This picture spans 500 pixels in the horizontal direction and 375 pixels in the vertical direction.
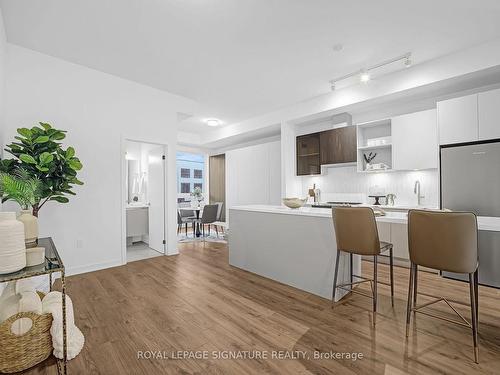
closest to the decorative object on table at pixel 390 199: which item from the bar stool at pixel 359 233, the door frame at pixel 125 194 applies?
the bar stool at pixel 359 233

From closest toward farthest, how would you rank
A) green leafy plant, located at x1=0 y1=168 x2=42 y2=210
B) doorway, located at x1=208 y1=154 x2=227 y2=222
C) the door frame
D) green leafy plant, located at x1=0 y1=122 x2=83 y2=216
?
green leafy plant, located at x1=0 y1=168 x2=42 y2=210, green leafy plant, located at x1=0 y1=122 x2=83 y2=216, the door frame, doorway, located at x1=208 y1=154 x2=227 y2=222

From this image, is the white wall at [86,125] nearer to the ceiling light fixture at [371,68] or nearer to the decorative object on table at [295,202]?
the decorative object on table at [295,202]

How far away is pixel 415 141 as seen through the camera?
3832 millimetres

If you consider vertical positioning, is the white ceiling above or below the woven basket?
above

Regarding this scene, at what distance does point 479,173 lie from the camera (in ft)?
10.2

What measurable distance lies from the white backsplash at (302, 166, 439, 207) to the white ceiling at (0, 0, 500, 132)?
1.83 m

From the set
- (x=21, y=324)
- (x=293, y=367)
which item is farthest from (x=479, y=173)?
(x=21, y=324)

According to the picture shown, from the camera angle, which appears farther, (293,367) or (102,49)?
(102,49)

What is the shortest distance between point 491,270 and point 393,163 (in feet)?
7.95

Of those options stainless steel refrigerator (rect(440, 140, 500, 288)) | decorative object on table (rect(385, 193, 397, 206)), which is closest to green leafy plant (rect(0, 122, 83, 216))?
stainless steel refrigerator (rect(440, 140, 500, 288))

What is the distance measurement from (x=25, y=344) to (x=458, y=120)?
4946 millimetres

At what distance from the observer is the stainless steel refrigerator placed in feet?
9.86

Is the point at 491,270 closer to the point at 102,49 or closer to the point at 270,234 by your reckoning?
the point at 270,234

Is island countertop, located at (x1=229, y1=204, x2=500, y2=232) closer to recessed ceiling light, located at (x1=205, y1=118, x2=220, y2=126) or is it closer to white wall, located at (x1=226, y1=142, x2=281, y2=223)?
white wall, located at (x1=226, y1=142, x2=281, y2=223)
